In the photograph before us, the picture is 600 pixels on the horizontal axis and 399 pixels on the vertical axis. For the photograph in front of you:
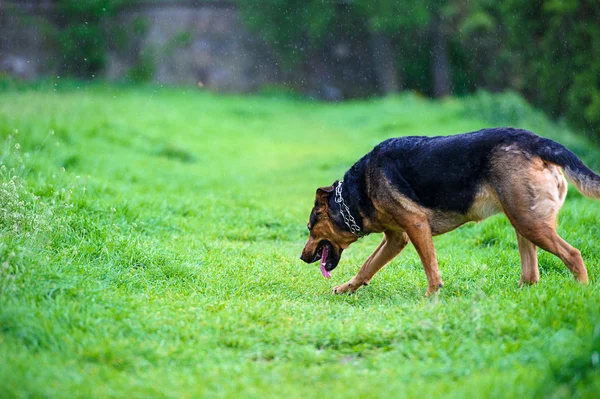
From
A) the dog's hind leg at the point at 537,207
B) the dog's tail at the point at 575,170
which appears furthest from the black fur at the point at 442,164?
the dog's hind leg at the point at 537,207

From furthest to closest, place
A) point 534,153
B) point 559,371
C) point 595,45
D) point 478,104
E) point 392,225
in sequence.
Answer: point 478,104 → point 595,45 → point 392,225 → point 534,153 → point 559,371

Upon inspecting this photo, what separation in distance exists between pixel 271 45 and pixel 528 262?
27710 mm

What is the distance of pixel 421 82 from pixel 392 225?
27662 mm

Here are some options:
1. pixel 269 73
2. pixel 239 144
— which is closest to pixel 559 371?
pixel 239 144

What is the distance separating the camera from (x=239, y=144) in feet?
56.3

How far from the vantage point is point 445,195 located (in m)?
5.57

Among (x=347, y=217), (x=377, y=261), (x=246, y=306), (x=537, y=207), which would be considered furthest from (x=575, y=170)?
(x=246, y=306)

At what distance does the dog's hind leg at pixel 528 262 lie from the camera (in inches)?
224

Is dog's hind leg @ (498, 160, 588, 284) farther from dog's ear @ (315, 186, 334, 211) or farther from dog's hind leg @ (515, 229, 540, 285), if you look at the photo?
dog's ear @ (315, 186, 334, 211)

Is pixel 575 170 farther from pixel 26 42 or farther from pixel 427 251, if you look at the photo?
pixel 26 42

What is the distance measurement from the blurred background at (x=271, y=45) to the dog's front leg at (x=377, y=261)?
68.8 ft

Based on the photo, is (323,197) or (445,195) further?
(323,197)

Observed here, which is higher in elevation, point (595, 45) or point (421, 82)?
point (595, 45)

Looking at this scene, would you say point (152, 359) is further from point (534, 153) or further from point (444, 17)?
point (444, 17)
